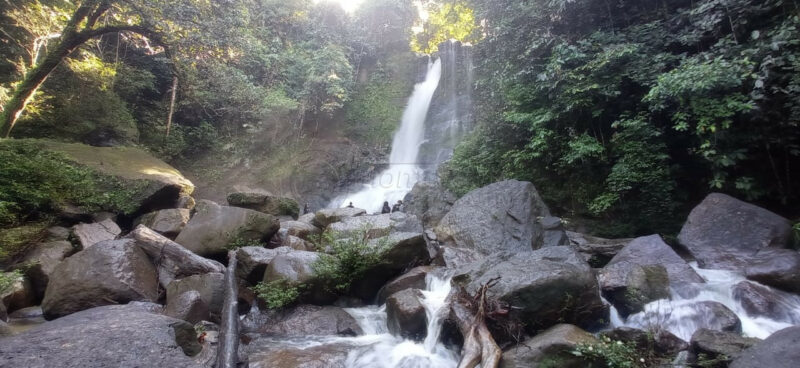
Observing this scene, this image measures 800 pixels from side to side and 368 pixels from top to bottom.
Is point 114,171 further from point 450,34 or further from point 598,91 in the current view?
point 450,34

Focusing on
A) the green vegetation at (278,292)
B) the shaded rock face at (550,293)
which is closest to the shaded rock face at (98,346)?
the green vegetation at (278,292)

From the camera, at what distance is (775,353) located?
3.24 metres

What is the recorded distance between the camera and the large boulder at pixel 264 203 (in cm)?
1062

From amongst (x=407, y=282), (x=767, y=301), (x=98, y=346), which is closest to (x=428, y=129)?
(x=407, y=282)

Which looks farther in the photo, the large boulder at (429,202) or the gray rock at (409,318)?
the large boulder at (429,202)

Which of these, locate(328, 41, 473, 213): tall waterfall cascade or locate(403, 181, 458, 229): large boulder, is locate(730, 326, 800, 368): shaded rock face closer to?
locate(403, 181, 458, 229): large boulder

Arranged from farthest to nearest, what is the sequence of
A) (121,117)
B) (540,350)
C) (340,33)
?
1. (340,33)
2. (121,117)
3. (540,350)

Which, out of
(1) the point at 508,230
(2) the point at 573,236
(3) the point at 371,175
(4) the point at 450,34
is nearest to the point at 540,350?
(1) the point at 508,230

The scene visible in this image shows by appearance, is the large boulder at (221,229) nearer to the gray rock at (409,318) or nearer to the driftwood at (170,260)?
the driftwood at (170,260)

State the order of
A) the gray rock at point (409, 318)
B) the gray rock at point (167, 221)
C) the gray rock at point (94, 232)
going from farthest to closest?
1. the gray rock at point (167, 221)
2. the gray rock at point (94, 232)
3. the gray rock at point (409, 318)

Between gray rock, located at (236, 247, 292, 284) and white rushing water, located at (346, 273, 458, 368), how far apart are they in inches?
73.0

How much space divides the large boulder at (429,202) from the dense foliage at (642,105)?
122 cm

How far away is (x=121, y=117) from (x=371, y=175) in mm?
10354

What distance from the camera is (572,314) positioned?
14.9 ft
